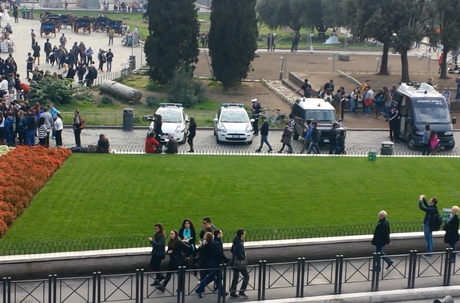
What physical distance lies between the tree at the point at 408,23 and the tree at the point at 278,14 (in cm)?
2388

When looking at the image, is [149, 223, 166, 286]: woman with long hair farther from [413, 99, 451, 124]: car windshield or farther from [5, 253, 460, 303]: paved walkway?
[413, 99, 451, 124]: car windshield

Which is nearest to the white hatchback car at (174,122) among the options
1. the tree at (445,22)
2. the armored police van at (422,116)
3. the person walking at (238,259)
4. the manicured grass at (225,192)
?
the manicured grass at (225,192)

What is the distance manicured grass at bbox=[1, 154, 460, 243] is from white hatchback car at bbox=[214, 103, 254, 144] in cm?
513

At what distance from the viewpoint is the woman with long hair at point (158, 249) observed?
1664cm

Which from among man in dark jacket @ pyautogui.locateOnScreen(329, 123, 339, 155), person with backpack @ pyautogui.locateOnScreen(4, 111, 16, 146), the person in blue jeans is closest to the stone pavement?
person with backpack @ pyautogui.locateOnScreen(4, 111, 16, 146)

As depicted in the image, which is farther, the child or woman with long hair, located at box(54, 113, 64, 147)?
the child

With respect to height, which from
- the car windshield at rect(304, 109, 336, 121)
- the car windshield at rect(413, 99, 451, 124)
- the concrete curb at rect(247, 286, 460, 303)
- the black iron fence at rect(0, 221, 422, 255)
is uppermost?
the car windshield at rect(413, 99, 451, 124)

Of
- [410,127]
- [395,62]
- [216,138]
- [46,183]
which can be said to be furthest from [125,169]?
[395,62]

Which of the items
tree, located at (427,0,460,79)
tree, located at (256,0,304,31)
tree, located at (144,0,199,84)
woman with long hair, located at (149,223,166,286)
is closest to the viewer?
woman with long hair, located at (149,223,166,286)

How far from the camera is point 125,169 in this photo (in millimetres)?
23578

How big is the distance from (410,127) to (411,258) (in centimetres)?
1459

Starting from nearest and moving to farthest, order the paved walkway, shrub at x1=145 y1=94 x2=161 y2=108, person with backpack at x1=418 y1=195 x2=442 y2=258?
the paved walkway < person with backpack at x1=418 y1=195 x2=442 y2=258 < shrub at x1=145 y1=94 x2=161 y2=108

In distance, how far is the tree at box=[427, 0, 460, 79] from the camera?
42688 millimetres

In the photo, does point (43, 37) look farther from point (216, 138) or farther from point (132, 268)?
point (132, 268)
